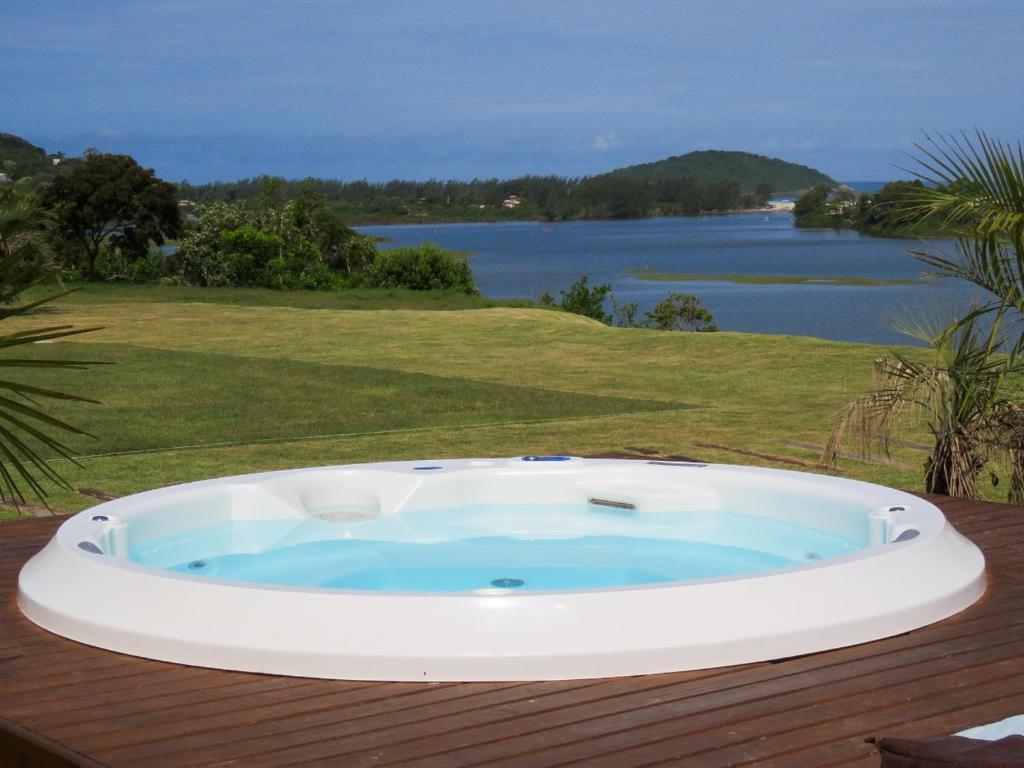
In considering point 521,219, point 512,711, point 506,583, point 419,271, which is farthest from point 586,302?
point 521,219

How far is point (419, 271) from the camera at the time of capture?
21547 millimetres

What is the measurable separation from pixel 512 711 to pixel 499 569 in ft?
6.82

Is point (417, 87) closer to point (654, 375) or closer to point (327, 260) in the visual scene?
point (327, 260)

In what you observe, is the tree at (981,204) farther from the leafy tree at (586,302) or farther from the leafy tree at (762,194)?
the leafy tree at (762,194)

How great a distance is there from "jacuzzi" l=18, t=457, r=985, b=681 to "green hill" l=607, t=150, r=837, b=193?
74.4 m

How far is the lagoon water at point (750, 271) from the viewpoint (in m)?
18.8

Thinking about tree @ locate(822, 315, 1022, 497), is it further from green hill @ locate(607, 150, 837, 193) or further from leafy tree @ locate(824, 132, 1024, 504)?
green hill @ locate(607, 150, 837, 193)

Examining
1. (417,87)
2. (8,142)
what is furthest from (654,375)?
(8,142)

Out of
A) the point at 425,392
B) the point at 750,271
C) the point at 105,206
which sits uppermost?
the point at 105,206

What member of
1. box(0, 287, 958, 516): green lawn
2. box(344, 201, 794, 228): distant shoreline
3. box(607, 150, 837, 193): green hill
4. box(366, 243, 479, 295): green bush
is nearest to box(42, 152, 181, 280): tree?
box(366, 243, 479, 295): green bush

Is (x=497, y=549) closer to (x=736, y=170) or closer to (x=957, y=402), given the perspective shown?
(x=957, y=402)

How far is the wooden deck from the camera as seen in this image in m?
2.28

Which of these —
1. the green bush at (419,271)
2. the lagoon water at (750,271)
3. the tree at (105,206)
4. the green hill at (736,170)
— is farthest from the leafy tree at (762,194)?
the green bush at (419,271)

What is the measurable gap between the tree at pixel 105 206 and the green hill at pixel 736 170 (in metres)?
55.9
